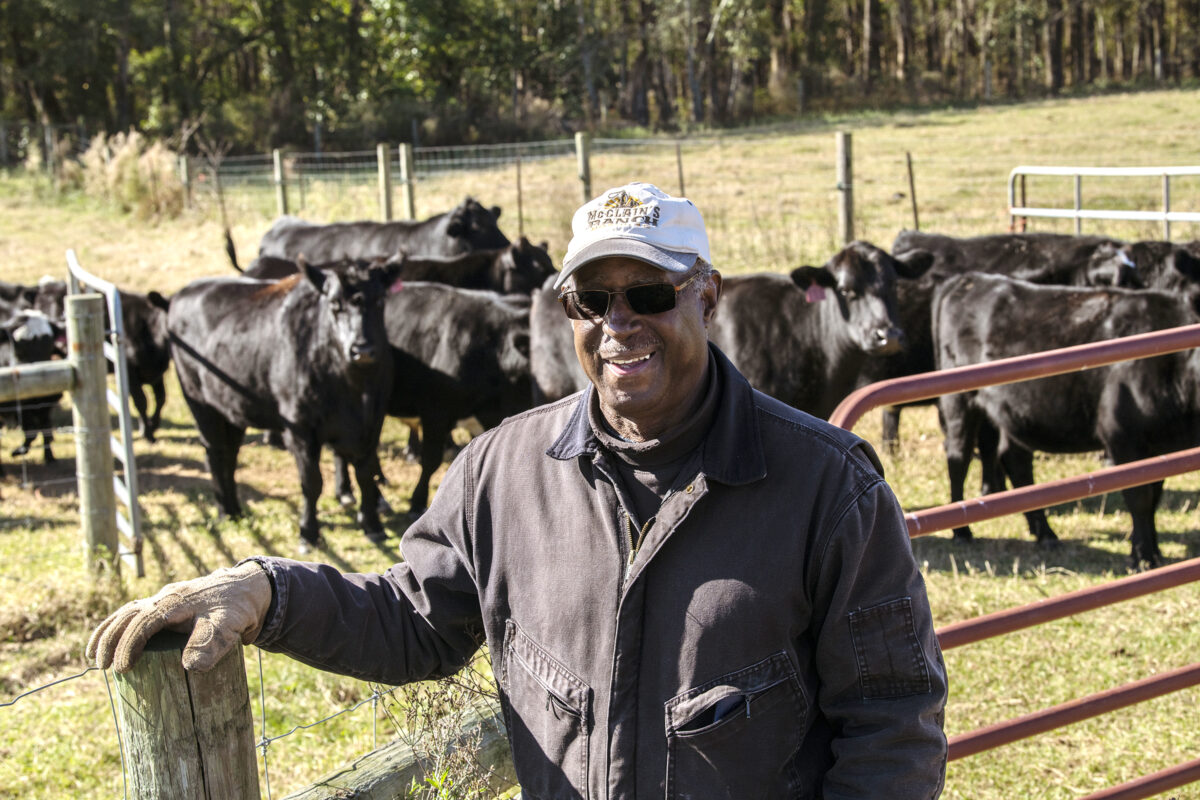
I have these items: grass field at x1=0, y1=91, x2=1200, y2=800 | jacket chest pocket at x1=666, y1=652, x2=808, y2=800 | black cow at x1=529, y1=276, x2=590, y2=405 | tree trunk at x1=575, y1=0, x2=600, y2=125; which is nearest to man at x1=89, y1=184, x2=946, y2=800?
jacket chest pocket at x1=666, y1=652, x2=808, y2=800

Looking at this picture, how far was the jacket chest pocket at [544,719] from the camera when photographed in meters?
2.08

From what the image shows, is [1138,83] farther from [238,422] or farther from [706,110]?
[238,422]

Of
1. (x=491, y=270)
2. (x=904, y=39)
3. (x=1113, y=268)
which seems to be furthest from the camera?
(x=904, y=39)

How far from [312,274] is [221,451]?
1643 mm

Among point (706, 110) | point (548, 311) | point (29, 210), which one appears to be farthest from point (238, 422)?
point (706, 110)

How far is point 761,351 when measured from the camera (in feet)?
24.8

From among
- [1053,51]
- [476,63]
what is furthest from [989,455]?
[1053,51]

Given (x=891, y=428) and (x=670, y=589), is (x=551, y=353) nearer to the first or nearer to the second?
(x=891, y=428)

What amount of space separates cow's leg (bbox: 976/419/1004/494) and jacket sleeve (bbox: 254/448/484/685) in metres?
6.01

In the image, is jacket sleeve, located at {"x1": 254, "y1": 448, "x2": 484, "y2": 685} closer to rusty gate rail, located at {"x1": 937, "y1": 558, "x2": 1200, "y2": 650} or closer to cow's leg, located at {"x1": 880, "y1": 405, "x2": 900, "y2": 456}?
rusty gate rail, located at {"x1": 937, "y1": 558, "x2": 1200, "y2": 650}

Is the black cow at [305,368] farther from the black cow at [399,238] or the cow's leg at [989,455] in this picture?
the cow's leg at [989,455]

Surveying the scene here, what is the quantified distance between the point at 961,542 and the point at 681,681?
18.2ft

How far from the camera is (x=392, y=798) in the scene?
2713 millimetres

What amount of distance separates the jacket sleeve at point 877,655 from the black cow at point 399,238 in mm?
10598
